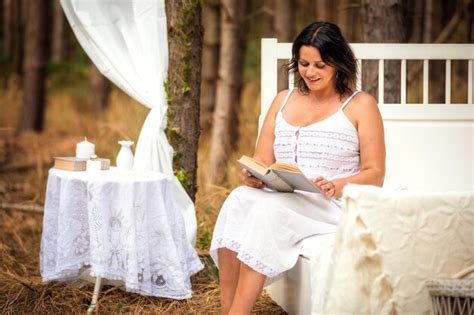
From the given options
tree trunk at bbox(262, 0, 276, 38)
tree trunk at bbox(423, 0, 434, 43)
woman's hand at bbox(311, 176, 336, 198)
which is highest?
tree trunk at bbox(262, 0, 276, 38)

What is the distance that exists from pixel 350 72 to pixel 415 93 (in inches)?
216

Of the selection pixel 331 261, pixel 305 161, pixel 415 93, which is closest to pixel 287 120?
pixel 305 161

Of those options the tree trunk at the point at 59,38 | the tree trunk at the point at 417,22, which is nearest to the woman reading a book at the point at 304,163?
the tree trunk at the point at 417,22

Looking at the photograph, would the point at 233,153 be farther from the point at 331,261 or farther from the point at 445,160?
the point at 331,261

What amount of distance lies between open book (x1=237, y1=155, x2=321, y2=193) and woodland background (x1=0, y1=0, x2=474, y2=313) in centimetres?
87

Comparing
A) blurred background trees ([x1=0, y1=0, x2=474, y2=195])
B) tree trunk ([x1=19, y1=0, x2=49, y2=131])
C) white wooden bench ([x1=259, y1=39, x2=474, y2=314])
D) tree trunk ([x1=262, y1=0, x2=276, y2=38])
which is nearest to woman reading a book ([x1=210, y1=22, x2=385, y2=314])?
blurred background trees ([x1=0, y1=0, x2=474, y2=195])

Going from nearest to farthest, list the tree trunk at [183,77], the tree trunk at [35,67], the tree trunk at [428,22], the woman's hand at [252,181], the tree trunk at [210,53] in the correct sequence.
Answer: the woman's hand at [252,181], the tree trunk at [183,77], the tree trunk at [210,53], the tree trunk at [428,22], the tree trunk at [35,67]

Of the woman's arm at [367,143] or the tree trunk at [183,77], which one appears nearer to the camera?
the woman's arm at [367,143]

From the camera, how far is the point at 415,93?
9148mm

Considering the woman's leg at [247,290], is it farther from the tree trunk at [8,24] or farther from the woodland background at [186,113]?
the tree trunk at [8,24]

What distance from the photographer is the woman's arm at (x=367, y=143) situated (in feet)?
11.9

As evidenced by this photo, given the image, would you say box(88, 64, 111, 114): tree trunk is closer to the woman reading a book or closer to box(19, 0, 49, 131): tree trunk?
box(19, 0, 49, 131): tree trunk

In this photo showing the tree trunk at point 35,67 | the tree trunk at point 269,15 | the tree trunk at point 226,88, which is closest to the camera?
the tree trunk at point 226,88

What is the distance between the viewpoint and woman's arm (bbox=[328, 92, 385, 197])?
11.9 feet
